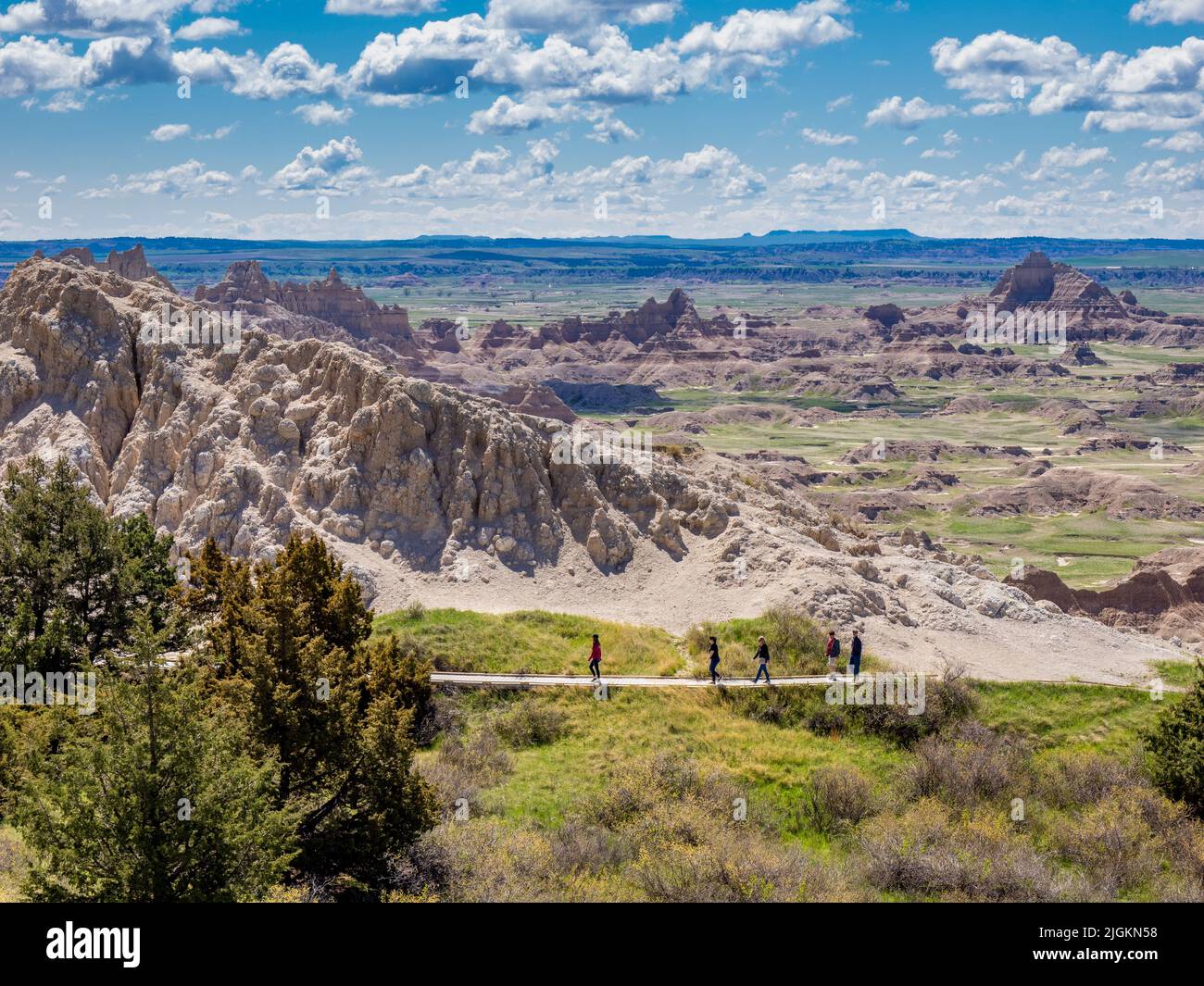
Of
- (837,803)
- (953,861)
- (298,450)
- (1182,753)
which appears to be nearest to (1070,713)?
(1182,753)

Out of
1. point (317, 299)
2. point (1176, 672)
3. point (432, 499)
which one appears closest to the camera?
point (1176, 672)

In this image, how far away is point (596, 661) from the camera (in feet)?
90.8

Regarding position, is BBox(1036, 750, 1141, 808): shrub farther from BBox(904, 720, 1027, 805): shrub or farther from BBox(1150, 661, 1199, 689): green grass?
BBox(1150, 661, 1199, 689): green grass

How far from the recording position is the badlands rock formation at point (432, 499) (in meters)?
32.3

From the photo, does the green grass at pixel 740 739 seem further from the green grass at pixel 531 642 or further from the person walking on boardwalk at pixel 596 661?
the green grass at pixel 531 642

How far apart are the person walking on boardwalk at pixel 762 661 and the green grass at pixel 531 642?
217 cm

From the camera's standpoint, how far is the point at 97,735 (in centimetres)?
1500

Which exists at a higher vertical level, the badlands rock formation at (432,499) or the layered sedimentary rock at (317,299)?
the layered sedimentary rock at (317,299)

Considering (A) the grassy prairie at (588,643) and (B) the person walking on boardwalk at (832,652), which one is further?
(A) the grassy prairie at (588,643)

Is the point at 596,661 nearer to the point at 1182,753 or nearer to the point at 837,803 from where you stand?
the point at 837,803

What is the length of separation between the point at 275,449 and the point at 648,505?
12.7 metres

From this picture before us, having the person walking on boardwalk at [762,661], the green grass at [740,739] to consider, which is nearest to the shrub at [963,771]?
the green grass at [740,739]

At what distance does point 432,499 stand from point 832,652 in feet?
45.5
